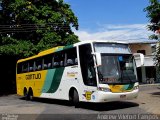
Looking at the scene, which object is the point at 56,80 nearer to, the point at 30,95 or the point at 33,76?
the point at 33,76

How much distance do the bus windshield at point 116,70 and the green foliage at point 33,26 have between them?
56.1 feet

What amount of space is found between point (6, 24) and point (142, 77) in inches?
1027

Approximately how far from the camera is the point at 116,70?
17297 millimetres

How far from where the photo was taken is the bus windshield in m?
17.0

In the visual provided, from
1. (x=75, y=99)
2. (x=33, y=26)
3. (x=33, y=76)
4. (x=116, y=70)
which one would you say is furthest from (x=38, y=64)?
(x=33, y=26)

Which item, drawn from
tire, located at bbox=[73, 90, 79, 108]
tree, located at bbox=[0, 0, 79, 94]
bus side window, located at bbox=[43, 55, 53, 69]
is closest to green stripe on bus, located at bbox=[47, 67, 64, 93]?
bus side window, located at bbox=[43, 55, 53, 69]

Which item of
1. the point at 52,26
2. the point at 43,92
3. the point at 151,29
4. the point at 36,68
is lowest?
the point at 43,92

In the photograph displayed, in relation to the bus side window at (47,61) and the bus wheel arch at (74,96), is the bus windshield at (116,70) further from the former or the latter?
the bus side window at (47,61)

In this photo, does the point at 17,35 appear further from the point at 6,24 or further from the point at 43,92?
the point at 43,92

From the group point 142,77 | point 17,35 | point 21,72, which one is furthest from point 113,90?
point 142,77

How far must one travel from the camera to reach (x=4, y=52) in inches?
1313

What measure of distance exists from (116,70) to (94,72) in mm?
1016

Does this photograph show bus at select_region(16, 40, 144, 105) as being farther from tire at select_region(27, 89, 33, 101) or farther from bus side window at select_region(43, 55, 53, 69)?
tire at select_region(27, 89, 33, 101)

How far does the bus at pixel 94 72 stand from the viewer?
1698 cm
